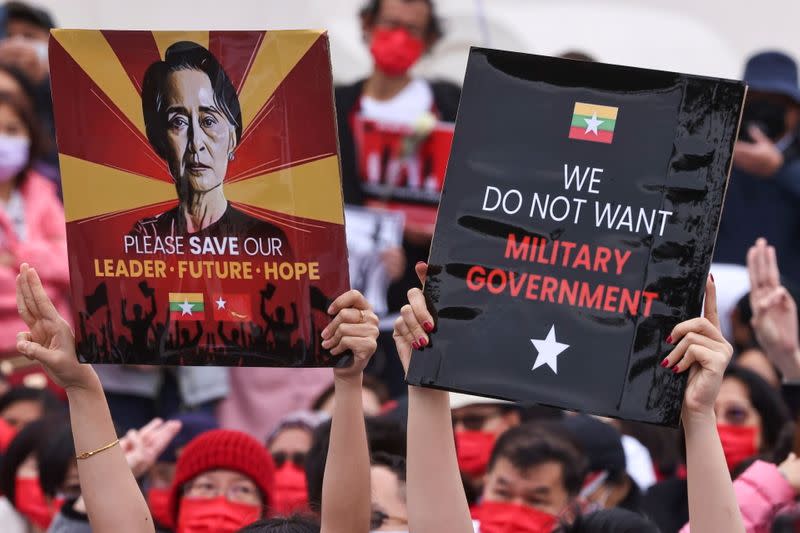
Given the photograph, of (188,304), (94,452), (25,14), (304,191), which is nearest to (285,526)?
(94,452)

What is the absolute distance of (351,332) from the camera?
3623 mm

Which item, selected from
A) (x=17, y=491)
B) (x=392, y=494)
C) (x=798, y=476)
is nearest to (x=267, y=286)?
(x=392, y=494)

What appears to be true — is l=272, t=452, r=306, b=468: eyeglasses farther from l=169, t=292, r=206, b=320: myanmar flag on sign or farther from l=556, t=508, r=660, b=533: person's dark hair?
l=169, t=292, r=206, b=320: myanmar flag on sign

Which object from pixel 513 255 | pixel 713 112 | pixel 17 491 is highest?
pixel 713 112

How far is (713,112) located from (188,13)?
6.45m

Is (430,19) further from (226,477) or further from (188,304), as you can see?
(188,304)

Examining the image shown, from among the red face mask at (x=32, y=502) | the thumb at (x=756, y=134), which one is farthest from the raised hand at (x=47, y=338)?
the thumb at (x=756, y=134)

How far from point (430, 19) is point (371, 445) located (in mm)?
2844

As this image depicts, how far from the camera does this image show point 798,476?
168 inches

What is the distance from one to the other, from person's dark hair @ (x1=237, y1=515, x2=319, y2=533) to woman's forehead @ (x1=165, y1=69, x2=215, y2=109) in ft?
3.34

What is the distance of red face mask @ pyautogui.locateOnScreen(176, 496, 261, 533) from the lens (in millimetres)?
4945

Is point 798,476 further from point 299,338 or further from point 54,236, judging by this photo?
point 54,236

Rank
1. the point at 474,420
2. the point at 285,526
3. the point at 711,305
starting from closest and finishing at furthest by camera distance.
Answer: the point at 711,305 < the point at 285,526 < the point at 474,420

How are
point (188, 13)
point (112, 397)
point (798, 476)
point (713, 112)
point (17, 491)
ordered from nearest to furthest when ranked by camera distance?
point (713, 112), point (798, 476), point (17, 491), point (112, 397), point (188, 13)
